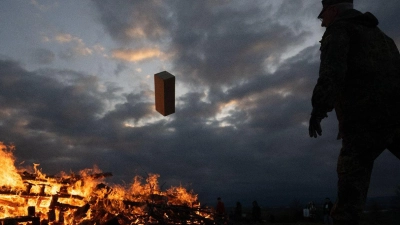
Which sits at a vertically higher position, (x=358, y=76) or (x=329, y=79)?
(x=358, y=76)

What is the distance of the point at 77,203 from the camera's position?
873 cm

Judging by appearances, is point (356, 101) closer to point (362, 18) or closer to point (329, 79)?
point (329, 79)

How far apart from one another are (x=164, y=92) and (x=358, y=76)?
4596 millimetres

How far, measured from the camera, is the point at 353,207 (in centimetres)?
429

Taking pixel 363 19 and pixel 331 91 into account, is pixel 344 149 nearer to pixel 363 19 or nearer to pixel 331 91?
pixel 331 91

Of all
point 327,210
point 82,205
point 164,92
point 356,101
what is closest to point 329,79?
point 356,101

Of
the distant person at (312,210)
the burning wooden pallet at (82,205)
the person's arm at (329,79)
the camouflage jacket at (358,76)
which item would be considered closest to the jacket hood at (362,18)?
the camouflage jacket at (358,76)

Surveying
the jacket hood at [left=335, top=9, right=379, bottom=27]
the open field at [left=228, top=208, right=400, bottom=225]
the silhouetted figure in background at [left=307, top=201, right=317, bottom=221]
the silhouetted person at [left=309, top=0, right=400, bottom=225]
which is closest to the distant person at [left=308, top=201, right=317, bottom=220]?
the silhouetted figure in background at [left=307, top=201, right=317, bottom=221]

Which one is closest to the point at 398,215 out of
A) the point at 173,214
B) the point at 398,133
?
the point at 173,214

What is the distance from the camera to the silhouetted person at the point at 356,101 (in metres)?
4.29

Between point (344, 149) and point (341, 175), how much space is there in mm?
313

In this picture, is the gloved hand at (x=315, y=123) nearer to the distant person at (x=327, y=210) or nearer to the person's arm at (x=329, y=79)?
the person's arm at (x=329, y=79)

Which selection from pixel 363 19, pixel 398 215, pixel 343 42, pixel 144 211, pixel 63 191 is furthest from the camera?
pixel 398 215

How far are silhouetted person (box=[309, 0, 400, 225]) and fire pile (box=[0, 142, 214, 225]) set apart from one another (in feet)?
10.7
